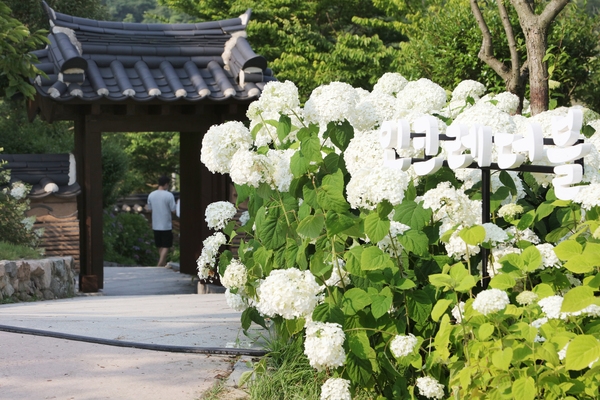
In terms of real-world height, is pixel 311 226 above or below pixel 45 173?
below

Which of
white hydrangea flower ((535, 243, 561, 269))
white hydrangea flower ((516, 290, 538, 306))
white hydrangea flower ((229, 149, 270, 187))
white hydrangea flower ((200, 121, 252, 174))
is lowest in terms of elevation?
white hydrangea flower ((516, 290, 538, 306))

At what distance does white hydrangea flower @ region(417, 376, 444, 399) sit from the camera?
9.67 feet

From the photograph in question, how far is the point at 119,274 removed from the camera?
39.9 feet

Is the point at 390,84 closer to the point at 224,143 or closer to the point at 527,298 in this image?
the point at 224,143

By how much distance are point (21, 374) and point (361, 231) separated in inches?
74.1

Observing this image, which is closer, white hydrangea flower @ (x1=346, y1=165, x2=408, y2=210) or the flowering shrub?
white hydrangea flower @ (x1=346, y1=165, x2=408, y2=210)

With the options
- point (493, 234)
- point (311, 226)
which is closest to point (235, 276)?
point (311, 226)

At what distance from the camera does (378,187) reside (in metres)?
2.87

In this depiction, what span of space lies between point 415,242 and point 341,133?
70cm

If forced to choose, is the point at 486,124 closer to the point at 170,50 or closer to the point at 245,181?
the point at 245,181

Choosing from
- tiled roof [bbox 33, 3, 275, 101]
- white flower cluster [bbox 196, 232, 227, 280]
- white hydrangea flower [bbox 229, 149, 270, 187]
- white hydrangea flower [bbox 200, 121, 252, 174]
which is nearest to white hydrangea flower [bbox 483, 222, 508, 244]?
white hydrangea flower [bbox 229, 149, 270, 187]

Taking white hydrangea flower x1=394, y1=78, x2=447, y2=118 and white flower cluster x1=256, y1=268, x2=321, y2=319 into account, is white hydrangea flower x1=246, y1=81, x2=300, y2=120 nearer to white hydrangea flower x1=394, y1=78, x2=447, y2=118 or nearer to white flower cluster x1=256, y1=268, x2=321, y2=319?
white hydrangea flower x1=394, y1=78, x2=447, y2=118

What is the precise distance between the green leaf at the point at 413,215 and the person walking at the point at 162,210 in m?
10.0

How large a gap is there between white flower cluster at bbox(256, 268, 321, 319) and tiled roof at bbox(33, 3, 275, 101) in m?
5.96
